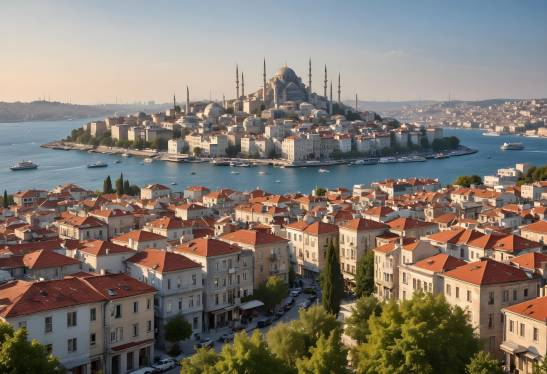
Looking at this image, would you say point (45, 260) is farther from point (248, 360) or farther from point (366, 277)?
point (248, 360)

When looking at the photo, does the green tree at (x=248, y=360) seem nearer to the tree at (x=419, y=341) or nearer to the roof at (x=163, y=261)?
the tree at (x=419, y=341)

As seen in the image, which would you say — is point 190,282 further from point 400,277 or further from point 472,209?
point 472,209

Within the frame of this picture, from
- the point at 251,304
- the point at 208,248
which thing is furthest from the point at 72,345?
the point at 251,304

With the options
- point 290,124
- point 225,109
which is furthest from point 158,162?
point 225,109

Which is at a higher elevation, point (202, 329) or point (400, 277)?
point (400, 277)

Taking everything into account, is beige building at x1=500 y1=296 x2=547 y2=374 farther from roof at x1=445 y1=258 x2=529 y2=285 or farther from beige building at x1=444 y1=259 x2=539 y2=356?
roof at x1=445 y1=258 x2=529 y2=285

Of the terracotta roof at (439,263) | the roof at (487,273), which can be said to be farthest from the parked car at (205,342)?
the roof at (487,273)
